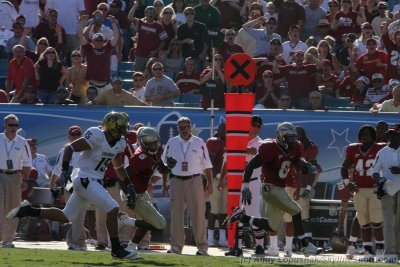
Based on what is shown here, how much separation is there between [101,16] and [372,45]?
4774mm

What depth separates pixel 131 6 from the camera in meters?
25.5

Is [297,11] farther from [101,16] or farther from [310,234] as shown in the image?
[310,234]

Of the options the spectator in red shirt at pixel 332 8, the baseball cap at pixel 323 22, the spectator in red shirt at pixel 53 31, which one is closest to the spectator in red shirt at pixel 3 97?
the spectator in red shirt at pixel 53 31

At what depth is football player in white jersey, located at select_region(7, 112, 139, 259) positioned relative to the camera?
1521 cm

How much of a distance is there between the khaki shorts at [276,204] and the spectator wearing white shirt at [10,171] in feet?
11.9

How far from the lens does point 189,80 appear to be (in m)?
22.2

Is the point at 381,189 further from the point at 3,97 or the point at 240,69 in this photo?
the point at 3,97

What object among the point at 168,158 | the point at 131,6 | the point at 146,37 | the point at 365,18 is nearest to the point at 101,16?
the point at 146,37

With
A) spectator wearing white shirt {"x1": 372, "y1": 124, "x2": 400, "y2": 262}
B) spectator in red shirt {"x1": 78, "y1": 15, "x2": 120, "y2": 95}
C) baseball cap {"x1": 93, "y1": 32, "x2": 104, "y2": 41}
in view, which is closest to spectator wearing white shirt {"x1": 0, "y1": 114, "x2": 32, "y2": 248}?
spectator in red shirt {"x1": 78, "y1": 15, "x2": 120, "y2": 95}

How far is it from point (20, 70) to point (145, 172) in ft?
18.4

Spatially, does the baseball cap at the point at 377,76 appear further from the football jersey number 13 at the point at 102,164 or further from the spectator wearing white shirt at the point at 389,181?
the football jersey number 13 at the point at 102,164

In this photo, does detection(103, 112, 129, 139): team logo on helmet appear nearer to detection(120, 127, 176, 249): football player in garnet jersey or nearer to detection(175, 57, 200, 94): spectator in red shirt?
detection(120, 127, 176, 249): football player in garnet jersey

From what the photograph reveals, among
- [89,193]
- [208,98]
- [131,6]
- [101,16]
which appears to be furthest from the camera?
[131,6]

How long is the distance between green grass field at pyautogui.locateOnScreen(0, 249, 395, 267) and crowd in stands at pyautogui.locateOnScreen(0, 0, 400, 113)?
477cm
